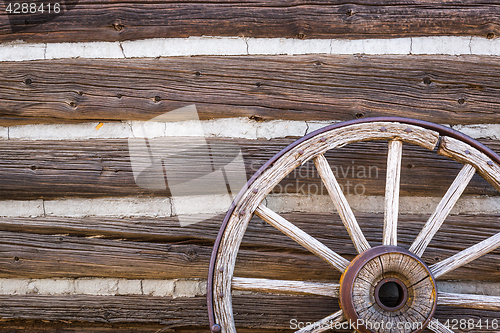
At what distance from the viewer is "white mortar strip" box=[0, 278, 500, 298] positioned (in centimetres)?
175

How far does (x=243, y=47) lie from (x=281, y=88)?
0.30m

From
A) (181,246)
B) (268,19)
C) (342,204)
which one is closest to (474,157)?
(342,204)

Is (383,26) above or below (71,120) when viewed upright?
above

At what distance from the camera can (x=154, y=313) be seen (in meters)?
1.75

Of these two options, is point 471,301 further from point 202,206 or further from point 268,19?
point 268,19

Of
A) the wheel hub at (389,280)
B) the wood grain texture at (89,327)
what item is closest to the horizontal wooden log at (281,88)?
the wheel hub at (389,280)

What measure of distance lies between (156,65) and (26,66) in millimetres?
717

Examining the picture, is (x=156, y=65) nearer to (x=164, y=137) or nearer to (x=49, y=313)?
(x=164, y=137)

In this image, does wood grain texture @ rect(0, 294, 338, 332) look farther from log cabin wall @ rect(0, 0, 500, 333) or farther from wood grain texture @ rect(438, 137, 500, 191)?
wood grain texture @ rect(438, 137, 500, 191)

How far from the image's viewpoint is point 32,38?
1788 mm

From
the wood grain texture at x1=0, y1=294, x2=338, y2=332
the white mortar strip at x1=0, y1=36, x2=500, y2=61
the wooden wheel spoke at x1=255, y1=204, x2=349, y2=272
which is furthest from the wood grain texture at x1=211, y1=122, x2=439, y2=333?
the white mortar strip at x1=0, y1=36, x2=500, y2=61

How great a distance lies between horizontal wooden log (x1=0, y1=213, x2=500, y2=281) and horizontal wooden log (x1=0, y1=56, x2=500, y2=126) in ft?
1.83

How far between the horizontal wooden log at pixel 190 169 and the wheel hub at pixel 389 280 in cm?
50

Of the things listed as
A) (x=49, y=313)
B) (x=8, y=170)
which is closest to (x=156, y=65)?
(x=8, y=170)
